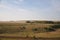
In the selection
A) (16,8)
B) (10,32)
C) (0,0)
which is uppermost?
(0,0)

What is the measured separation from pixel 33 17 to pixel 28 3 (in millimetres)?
357

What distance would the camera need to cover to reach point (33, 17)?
353cm

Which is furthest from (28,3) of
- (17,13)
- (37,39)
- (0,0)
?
(37,39)

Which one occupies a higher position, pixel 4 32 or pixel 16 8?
pixel 16 8

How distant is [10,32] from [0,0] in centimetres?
79

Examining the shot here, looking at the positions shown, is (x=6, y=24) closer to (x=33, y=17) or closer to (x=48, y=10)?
(x=33, y=17)

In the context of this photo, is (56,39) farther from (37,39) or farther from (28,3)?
(28,3)

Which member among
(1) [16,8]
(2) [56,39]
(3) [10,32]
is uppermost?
(1) [16,8]

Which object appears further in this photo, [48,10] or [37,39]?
[48,10]

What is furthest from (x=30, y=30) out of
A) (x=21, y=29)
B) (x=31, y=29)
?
(x=21, y=29)

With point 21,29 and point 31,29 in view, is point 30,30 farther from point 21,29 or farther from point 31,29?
point 21,29

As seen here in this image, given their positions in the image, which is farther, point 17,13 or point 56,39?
point 17,13

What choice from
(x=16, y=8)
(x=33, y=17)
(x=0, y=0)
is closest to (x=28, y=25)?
(x=33, y=17)

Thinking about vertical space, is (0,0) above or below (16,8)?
above
